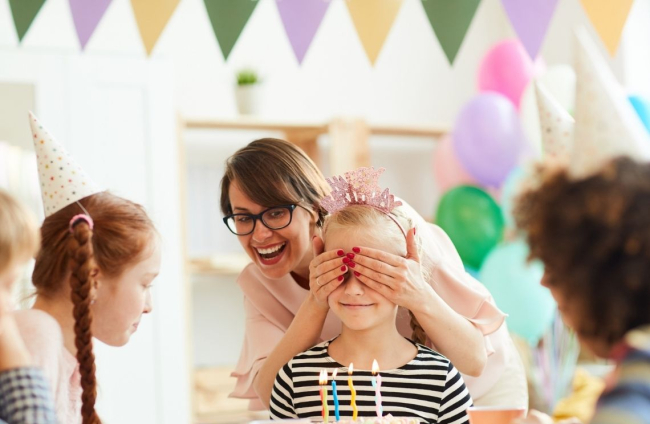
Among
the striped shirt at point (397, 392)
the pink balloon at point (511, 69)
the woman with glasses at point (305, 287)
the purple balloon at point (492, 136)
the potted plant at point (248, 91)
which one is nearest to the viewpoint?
the striped shirt at point (397, 392)

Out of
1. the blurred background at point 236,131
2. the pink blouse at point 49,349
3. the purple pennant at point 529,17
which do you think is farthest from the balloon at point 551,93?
the pink blouse at point 49,349

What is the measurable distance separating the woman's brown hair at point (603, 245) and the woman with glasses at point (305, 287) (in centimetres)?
60

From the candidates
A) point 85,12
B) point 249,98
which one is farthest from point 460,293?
point 249,98

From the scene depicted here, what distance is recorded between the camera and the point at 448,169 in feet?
13.8

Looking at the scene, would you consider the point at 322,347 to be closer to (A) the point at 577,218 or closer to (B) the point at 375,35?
(A) the point at 577,218

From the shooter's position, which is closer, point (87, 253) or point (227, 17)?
point (87, 253)

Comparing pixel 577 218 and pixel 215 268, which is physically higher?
pixel 215 268

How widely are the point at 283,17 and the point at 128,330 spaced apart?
37.4 inches

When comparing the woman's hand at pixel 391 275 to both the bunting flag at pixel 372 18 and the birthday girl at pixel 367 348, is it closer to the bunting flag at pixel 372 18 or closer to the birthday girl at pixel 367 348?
the birthday girl at pixel 367 348

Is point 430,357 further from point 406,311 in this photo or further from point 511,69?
point 511,69

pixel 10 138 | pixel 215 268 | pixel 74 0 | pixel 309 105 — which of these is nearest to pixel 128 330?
pixel 74 0

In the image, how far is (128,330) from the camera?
1.63m

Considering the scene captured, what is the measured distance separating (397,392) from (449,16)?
1153mm

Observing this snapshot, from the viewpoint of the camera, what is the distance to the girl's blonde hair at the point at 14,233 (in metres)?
0.96
